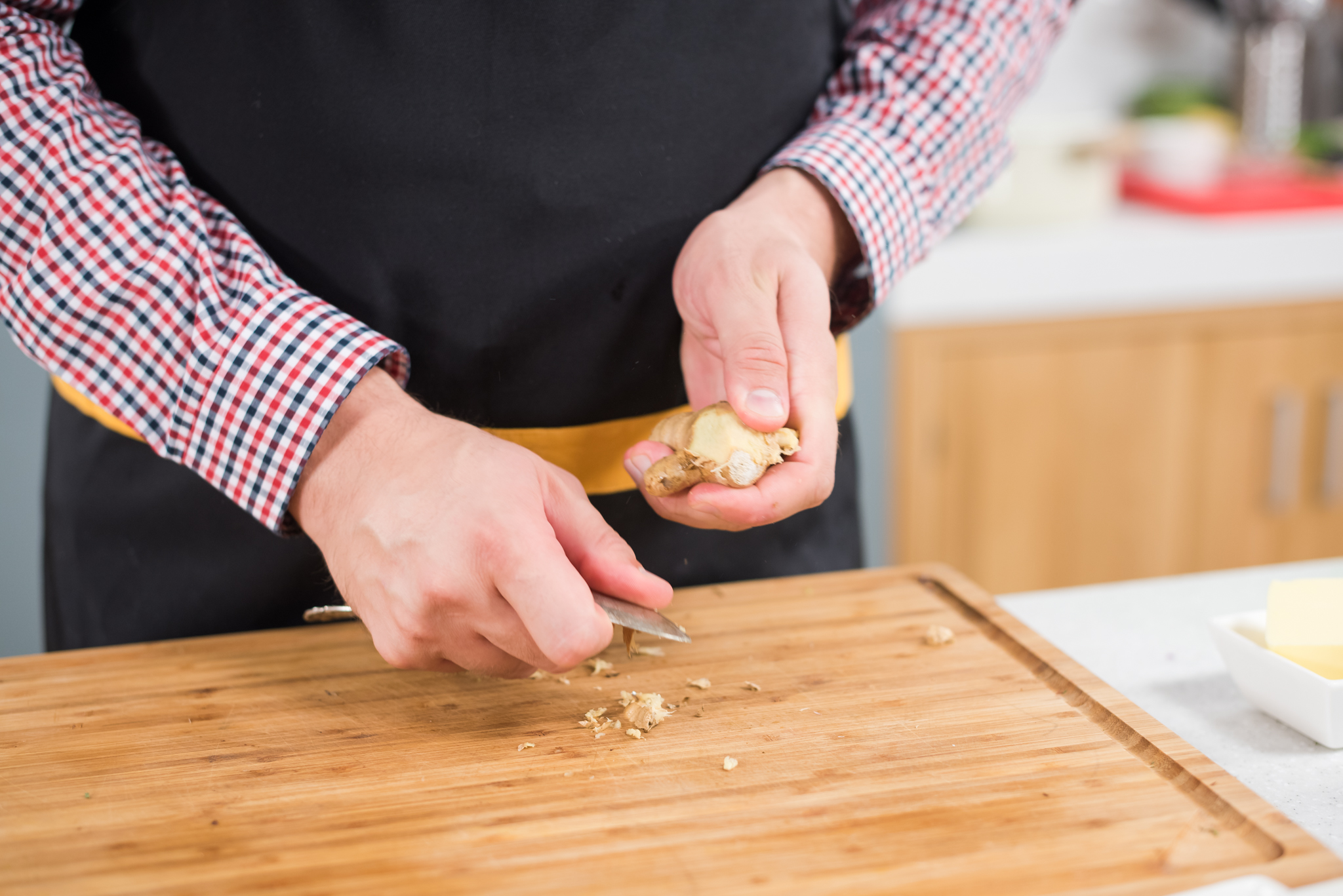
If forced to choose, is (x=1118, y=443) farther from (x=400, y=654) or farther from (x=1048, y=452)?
(x=400, y=654)

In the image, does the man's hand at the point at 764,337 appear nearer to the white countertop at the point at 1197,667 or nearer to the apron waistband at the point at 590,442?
the apron waistband at the point at 590,442

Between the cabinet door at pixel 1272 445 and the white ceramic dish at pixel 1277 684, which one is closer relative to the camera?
the white ceramic dish at pixel 1277 684

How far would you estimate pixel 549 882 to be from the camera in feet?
1.70

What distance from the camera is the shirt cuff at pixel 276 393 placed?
0.67 metres

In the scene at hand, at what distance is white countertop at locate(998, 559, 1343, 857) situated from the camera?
0.63 meters

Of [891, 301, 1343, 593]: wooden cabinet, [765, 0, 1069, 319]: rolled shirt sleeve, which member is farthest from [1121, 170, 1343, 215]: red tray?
[765, 0, 1069, 319]: rolled shirt sleeve

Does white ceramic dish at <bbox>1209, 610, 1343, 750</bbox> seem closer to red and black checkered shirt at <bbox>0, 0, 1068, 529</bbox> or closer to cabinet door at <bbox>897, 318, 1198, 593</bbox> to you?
red and black checkered shirt at <bbox>0, 0, 1068, 529</bbox>

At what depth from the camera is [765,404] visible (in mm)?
648

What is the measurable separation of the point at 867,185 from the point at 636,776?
465mm

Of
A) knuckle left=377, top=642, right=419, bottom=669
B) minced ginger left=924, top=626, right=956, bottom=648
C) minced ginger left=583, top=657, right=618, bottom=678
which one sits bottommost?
minced ginger left=583, top=657, right=618, bottom=678

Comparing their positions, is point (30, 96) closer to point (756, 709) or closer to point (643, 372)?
point (643, 372)

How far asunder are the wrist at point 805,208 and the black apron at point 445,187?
42mm

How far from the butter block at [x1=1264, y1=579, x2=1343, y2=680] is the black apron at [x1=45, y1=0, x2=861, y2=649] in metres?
0.40

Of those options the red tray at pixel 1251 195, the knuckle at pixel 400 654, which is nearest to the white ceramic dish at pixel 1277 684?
the knuckle at pixel 400 654
